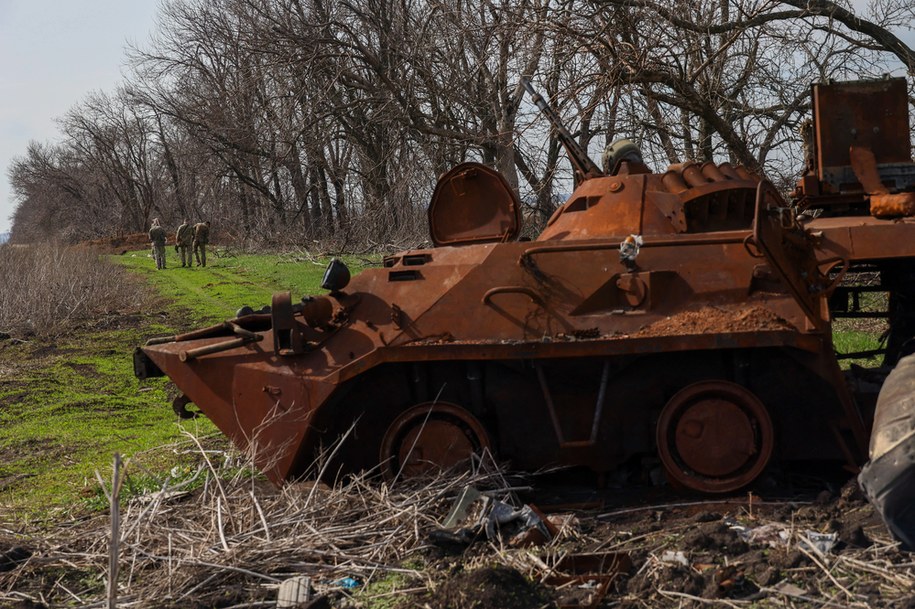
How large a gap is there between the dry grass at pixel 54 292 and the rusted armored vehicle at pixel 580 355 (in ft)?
39.4

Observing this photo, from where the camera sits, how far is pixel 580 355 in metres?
6.20

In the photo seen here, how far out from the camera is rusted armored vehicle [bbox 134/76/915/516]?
619 centimetres

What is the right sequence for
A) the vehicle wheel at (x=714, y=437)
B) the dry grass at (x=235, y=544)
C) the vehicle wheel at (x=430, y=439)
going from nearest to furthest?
the dry grass at (x=235, y=544) < the vehicle wheel at (x=714, y=437) < the vehicle wheel at (x=430, y=439)

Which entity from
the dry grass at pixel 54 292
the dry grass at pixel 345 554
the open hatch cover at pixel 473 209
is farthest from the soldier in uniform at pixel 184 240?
the dry grass at pixel 345 554

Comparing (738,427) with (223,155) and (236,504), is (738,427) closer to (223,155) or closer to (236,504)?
(236,504)

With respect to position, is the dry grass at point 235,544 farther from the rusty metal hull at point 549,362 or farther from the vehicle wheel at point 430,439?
the rusty metal hull at point 549,362

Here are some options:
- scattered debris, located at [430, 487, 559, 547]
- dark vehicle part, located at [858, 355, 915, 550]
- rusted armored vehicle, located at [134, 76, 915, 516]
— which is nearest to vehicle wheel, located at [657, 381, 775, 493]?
rusted armored vehicle, located at [134, 76, 915, 516]

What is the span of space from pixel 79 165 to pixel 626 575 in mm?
69498

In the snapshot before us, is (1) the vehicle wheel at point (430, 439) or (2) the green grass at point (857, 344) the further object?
(2) the green grass at point (857, 344)

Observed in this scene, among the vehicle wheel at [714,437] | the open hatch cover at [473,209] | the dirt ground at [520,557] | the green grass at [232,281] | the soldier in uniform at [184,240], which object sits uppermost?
the soldier in uniform at [184,240]

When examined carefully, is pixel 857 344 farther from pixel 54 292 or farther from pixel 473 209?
pixel 54 292

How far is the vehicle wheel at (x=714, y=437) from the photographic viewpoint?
618 centimetres

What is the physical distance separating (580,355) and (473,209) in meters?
1.82

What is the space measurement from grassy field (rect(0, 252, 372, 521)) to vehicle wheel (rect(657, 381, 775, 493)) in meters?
2.78
